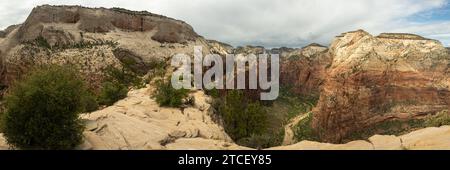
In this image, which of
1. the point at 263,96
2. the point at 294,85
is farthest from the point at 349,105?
the point at 294,85

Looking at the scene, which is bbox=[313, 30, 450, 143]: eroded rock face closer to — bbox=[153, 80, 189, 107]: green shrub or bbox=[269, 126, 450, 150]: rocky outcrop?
bbox=[153, 80, 189, 107]: green shrub

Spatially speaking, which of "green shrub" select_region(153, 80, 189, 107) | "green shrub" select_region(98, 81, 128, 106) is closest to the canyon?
"green shrub" select_region(153, 80, 189, 107)

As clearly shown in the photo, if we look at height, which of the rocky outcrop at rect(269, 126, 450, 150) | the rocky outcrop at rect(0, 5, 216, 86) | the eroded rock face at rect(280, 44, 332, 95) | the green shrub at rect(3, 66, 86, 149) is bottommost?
the eroded rock face at rect(280, 44, 332, 95)

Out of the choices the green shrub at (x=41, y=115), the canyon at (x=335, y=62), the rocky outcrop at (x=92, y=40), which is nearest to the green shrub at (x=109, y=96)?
the canyon at (x=335, y=62)

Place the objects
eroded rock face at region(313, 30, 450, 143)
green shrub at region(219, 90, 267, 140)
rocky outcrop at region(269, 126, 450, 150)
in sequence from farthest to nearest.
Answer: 1. eroded rock face at region(313, 30, 450, 143)
2. green shrub at region(219, 90, 267, 140)
3. rocky outcrop at region(269, 126, 450, 150)

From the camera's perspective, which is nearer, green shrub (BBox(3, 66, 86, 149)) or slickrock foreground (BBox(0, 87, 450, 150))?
green shrub (BBox(3, 66, 86, 149))

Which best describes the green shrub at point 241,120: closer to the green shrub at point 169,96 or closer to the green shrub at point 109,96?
the green shrub at point 169,96
